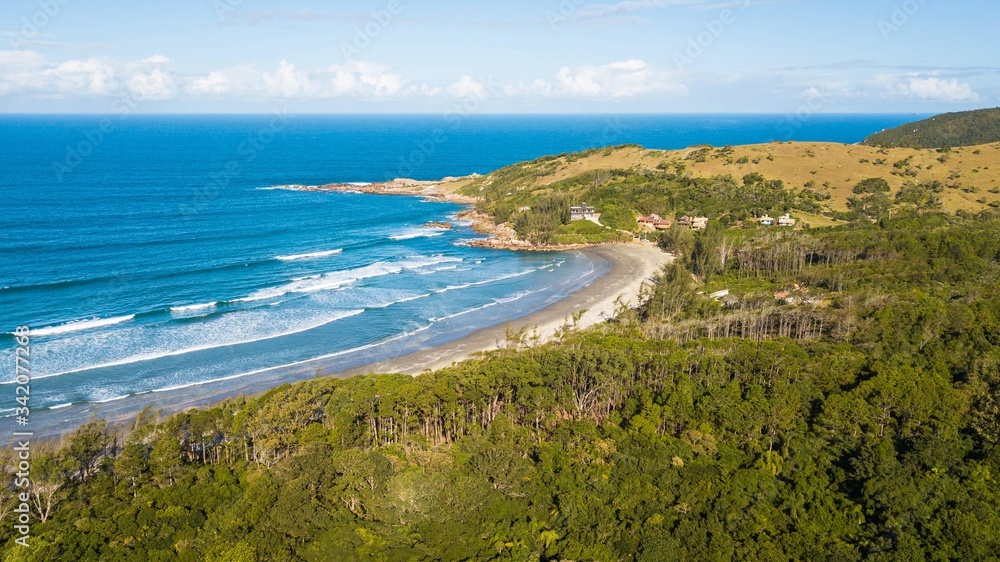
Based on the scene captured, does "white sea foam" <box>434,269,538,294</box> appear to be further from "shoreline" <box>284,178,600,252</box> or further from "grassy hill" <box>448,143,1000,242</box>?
"grassy hill" <box>448,143,1000,242</box>

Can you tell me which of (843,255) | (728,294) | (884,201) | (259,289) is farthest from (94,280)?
(884,201)

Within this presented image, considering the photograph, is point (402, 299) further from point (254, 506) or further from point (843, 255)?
point (843, 255)

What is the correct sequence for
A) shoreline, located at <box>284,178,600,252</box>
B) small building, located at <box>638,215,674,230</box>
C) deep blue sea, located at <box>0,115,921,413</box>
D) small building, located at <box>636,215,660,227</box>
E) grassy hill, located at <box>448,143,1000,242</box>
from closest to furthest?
deep blue sea, located at <box>0,115,921,413</box> → shoreline, located at <box>284,178,600,252</box> → grassy hill, located at <box>448,143,1000,242</box> → small building, located at <box>638,215,674,230</box> → small building, located at <box>636,215,660,227</box>

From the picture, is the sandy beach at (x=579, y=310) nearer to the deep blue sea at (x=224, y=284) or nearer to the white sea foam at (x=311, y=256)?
the deep blue sea at (x=224, y=284)

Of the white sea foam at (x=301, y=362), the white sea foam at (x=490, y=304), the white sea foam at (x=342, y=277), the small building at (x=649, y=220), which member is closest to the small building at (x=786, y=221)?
the small building at (x=649, y=220)

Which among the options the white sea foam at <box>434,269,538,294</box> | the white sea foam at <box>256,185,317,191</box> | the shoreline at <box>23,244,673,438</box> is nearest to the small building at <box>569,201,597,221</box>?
the white sea foam at <box>434,269,538,294</box>
